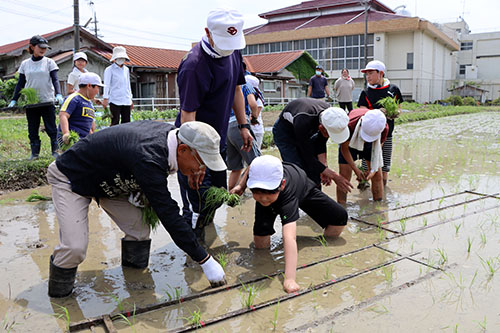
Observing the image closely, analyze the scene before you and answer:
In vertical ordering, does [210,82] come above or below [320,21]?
below

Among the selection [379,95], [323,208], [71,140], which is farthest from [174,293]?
[379,95]

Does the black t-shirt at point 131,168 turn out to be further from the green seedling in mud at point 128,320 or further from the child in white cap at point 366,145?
the child in white cap at point 366,145

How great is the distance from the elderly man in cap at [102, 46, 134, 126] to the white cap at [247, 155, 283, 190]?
186 inches

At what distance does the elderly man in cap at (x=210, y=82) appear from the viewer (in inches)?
123

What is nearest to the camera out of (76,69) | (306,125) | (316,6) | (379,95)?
(306,125)

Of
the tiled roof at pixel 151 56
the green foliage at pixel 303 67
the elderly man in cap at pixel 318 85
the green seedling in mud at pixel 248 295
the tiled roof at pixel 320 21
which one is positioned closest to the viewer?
the green seedling in mud at pixel 248 295

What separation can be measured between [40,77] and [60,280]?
15.6ft

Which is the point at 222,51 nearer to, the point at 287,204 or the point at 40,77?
the point at 287,204

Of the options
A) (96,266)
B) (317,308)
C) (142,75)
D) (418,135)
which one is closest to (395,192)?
(317,308)

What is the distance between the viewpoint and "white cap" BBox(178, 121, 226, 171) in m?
2.50

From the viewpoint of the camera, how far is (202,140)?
2.50 meters

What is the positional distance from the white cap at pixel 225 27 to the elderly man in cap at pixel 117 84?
4424 millimetres

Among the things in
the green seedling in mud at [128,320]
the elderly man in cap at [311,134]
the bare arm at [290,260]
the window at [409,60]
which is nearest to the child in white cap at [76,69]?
the elderly man in cap at [311,134]

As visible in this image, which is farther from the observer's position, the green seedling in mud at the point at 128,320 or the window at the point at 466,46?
Result: the window at the point at 466,46
